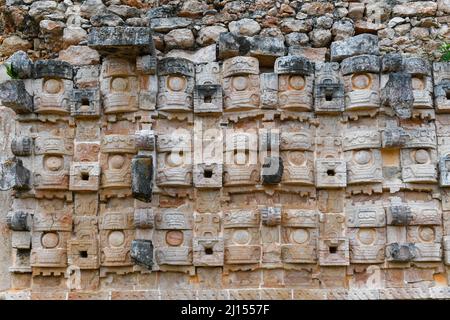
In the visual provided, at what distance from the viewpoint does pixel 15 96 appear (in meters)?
7.02

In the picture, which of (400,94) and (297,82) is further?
(297,82)

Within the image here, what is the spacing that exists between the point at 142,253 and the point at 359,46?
10.5 feet

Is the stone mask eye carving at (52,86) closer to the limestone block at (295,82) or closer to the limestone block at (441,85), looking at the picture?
the limestone block at (295,82)

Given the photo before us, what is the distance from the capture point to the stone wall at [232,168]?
6.95 m

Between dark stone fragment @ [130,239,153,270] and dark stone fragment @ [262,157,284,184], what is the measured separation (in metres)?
1.42

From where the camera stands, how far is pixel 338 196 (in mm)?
7102

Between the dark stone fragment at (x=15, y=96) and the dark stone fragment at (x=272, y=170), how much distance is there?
266 centimetres

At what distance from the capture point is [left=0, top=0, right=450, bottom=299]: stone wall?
22.8 feet

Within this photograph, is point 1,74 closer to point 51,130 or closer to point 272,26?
point 51,130

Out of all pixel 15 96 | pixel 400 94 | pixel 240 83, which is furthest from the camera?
pixel 240 83

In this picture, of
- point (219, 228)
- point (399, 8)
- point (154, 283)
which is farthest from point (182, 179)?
point (399, 8)

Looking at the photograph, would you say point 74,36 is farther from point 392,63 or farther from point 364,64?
point 392,63

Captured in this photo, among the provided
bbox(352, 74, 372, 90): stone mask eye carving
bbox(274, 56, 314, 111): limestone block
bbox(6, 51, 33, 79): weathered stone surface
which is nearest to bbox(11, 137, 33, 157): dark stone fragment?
bbox(6, 51, 33, 79): weathered stone surface

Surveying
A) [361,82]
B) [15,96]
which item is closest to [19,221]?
[15,96]
